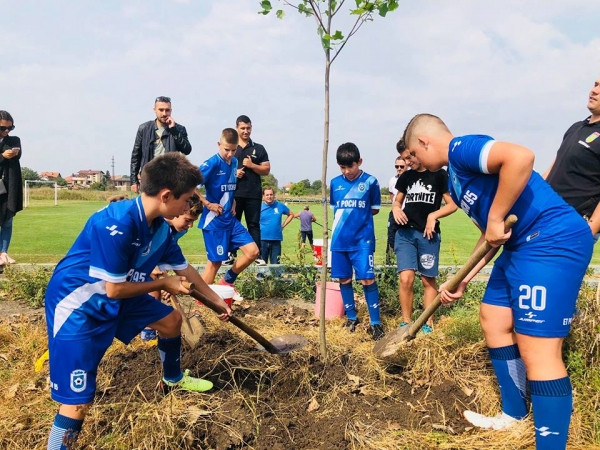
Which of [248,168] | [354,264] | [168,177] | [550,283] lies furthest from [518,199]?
[248,168]

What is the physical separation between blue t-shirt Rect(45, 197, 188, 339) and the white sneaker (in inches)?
94.2

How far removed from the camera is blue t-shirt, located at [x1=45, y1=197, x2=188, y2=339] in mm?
2676

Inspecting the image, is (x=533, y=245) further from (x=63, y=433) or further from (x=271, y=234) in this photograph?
(x=271, y=234)

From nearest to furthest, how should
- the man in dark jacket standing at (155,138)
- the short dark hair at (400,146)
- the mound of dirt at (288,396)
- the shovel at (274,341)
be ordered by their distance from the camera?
the mound of dirt at (288,396), the shovel at (274,341), the short dark hair at (400,146), the man in dark jacket standing at (155,138)

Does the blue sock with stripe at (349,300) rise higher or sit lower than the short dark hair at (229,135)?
lower

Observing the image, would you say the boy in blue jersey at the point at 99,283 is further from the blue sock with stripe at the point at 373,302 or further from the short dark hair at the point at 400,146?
the short dark hair at the point at 400,146

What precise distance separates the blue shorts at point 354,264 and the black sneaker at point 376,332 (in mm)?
527

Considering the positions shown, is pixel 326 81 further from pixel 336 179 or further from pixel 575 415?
pixel 575 415

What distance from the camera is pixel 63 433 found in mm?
2607

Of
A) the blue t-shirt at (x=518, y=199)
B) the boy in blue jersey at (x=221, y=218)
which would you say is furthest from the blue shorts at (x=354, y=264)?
the blue t-shirt at (x=518, y=199)

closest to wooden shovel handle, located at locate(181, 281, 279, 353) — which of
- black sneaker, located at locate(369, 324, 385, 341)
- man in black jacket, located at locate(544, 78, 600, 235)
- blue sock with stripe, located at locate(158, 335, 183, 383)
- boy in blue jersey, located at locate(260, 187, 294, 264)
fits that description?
blue sock with stripe, located at locate(158, 335, 183, 383)

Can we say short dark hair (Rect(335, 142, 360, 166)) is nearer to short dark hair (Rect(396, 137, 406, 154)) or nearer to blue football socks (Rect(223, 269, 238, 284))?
short dark hair (Rect(396, 137, 406, 154))

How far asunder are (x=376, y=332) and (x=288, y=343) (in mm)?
1302

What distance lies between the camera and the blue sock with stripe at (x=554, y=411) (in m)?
2.58
